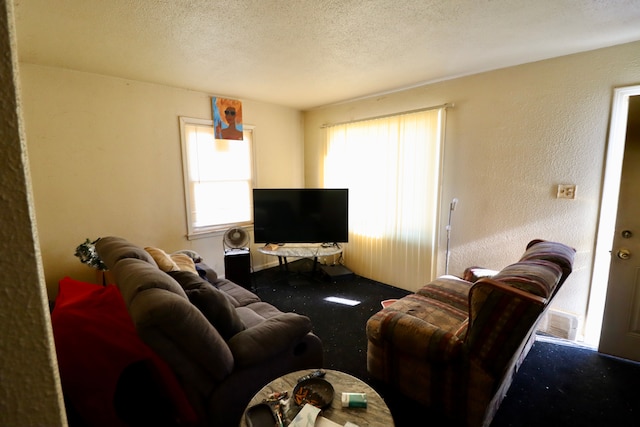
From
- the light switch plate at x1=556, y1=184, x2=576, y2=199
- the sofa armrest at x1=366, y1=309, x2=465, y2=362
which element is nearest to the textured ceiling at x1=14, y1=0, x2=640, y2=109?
the light switch plate at x1=556, y1=184, x2=576, y2=199

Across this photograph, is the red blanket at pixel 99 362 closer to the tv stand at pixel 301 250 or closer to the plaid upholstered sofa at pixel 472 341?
the plaid upholstered sofa at pixel 472 341

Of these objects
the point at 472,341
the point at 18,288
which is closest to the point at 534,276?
the point at 472,341

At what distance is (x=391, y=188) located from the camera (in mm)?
3666

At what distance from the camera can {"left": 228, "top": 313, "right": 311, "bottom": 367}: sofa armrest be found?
1.48m

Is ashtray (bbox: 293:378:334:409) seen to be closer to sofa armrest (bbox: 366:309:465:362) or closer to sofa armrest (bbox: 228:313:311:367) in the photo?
sofa armrest (bbox: 228:313:311:367)

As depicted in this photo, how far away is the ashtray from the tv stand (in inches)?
93.5

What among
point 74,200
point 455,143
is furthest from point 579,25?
point 74,200

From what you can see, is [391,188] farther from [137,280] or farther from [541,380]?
[137,280]

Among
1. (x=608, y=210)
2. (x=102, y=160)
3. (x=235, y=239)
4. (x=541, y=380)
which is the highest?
(x=102, y=160)

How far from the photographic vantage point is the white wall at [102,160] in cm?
267

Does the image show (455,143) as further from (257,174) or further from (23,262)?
(23,262)

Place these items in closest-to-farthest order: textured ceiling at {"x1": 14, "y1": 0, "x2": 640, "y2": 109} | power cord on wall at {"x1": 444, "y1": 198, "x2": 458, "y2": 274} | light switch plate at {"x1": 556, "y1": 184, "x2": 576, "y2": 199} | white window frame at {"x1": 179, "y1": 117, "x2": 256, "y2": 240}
Answer: textured ceiling at {"x1": 14, "y1": 0, "x2": 640, "y2": 109} → light switch plate at {"x1": 556, "y1": 184, "x2": 576, "y2": 199} → power cord on wall at {"x1": 444, "y1": 198, "x2": 458, "y2": 274} → white window frame at {"x1": 179, "y1": 117, "x2": 256, "y2": 240}

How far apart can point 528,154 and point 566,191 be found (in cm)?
44

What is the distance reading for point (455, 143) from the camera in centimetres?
310
